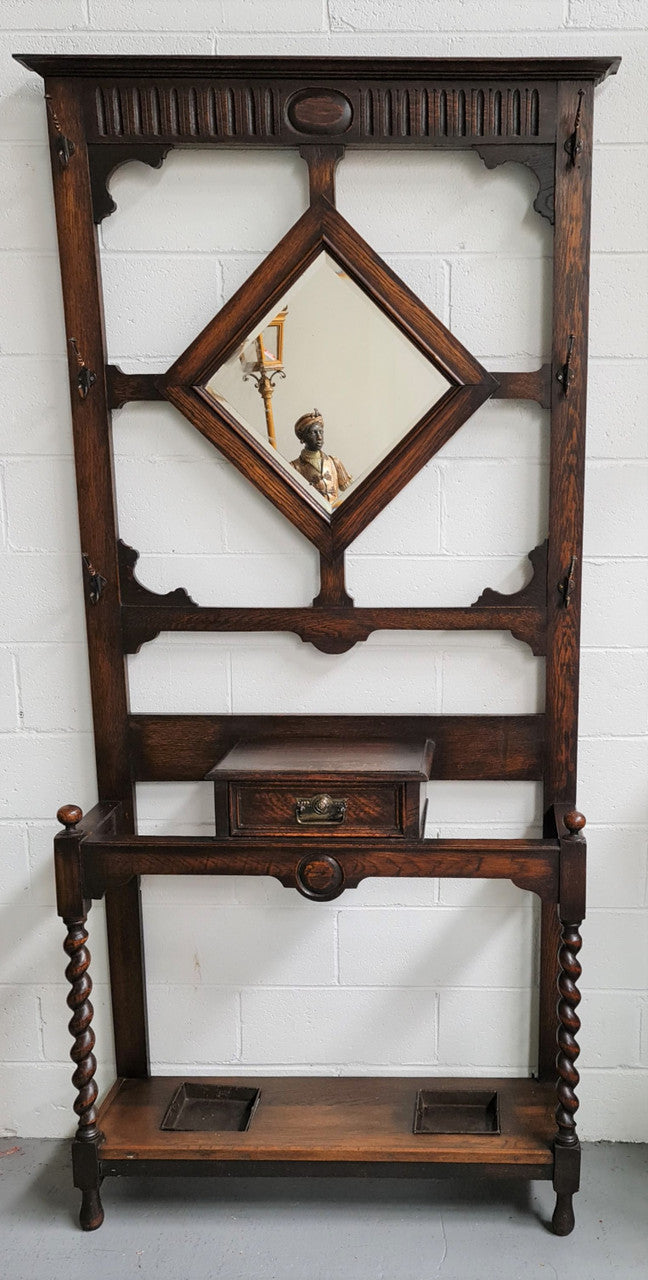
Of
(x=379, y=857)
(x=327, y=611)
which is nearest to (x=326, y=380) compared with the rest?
(x=327, y=611)

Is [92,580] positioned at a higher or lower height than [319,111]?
lower

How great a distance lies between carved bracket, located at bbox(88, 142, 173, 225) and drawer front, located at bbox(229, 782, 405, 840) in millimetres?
1109

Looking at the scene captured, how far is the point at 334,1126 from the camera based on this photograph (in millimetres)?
1973

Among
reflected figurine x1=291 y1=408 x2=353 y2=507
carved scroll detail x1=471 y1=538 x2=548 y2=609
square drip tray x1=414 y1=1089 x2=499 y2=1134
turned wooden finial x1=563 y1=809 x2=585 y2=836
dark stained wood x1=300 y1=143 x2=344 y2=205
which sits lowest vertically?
square drip tray x1=414 y1=1089 x2=499 y2=1134

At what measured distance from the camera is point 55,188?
6.13 feet

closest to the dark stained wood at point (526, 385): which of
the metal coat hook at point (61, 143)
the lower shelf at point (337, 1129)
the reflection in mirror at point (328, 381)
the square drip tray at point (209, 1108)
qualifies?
the reflection in mirror at point (328, 381)

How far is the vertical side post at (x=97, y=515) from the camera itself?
1.86 metres

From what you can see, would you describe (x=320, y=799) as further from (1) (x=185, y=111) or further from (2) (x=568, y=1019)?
(1) (x=185, y=111)

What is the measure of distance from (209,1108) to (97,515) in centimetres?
123

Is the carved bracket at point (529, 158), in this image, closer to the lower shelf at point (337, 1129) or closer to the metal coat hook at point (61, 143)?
the metal coat hook at point (61, 143)

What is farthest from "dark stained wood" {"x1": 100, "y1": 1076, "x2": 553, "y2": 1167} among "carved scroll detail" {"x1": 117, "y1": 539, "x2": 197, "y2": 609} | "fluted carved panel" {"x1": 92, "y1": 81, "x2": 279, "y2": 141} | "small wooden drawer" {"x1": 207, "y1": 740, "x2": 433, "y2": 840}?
"fluted carved panel" {"x1": 92, "y1": 81, "x2": 279, "y2": 141}

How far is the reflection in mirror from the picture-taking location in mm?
1895

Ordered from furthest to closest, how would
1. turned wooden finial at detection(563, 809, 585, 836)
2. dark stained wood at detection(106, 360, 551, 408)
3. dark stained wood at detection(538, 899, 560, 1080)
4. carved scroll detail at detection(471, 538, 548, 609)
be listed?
dark stained wood at detection(538, 899, 560, 1080), carved scroll detail at detection(471, 538, 548, 609), dark stained wood at detection(106, 360, 551, 408), turned wooden finial at detection(563, 809, 585, 836)

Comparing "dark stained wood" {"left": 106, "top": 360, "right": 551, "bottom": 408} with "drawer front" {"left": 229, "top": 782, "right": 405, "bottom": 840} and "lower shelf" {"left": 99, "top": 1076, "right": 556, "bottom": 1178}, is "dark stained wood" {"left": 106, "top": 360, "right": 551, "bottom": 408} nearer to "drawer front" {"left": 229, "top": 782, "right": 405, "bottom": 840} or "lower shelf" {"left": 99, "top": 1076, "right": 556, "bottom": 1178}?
"drawer front" {"left": 229, "top": 782, "right": 405, "bottom": 840}
